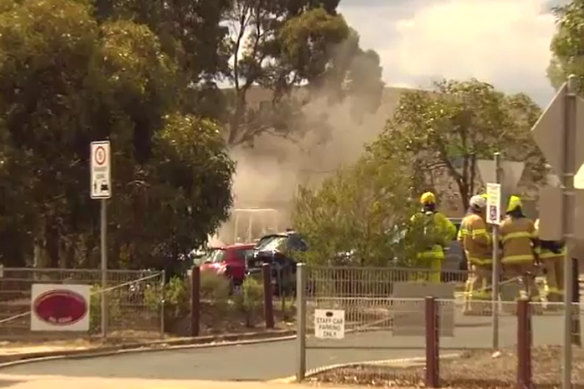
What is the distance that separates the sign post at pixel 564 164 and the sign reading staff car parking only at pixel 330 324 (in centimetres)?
387

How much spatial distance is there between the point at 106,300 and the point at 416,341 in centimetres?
600

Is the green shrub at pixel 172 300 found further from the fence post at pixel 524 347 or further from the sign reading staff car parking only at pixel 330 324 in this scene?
the fence post at pixel 524 347

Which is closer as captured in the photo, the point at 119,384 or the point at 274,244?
the point at 119,384

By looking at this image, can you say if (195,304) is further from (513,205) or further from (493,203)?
(493,203)

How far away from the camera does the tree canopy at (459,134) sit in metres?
42.7

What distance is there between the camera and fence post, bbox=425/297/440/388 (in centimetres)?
1341

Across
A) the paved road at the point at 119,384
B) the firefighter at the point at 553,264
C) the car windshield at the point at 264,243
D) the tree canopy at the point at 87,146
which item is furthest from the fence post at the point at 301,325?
the car windshield at the point at 264,243

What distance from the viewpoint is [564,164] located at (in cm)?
1058

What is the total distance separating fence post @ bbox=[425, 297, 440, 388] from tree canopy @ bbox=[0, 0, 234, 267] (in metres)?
9.20

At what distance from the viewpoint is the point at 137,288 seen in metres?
18.6

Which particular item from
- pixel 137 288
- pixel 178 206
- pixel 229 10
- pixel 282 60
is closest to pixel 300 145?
pixel 282 60

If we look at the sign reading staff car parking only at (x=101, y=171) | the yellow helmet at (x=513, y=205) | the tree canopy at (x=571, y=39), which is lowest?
the yellow helmet at (x=513, y=205)

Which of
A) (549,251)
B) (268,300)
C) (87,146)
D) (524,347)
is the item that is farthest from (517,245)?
(87,146)

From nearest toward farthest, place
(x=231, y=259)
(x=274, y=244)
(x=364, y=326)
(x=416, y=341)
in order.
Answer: (x=416, y=341) < (x=364, y=326) < (x=274, y=244) < (x=231, y=259)
